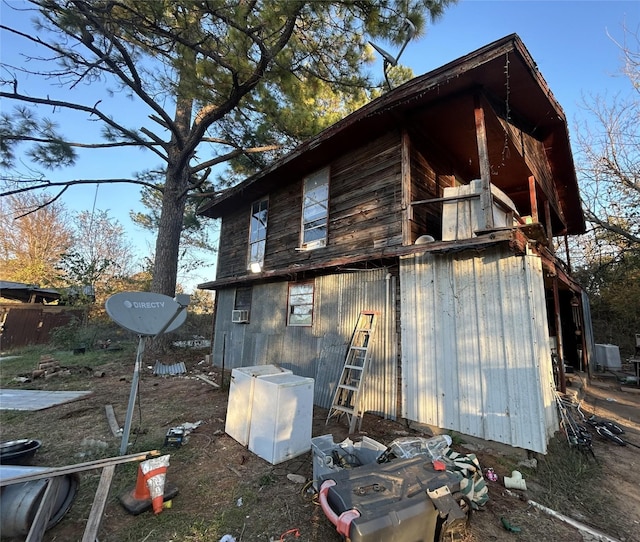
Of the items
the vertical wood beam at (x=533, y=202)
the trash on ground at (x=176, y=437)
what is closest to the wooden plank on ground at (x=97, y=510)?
the trash on ground at (x=176, y=437)

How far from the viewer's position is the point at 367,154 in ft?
20.2

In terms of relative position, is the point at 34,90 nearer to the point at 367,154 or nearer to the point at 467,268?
the point at 367,154

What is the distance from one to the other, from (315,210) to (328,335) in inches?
119

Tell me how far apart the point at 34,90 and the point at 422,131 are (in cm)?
1048

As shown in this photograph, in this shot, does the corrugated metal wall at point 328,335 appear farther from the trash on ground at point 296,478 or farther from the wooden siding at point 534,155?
the wooden siding at point 534,155

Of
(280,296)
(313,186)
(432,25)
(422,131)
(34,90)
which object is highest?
(432,25)

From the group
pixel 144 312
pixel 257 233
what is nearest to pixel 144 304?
pixel 144 312

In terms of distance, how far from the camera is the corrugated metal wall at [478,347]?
3.75m

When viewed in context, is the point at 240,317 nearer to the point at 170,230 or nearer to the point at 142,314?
the point at 170,230

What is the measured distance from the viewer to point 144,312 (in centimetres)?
406

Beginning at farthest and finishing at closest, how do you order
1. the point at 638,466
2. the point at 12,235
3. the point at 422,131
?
the point at 12,235
the point at 422,131
the point at 638,466

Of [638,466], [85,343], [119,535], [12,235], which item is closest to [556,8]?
[638,466]

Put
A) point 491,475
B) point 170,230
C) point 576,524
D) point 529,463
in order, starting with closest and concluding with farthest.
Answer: point 576,524
point 491,475
point 529,463
point 170,230

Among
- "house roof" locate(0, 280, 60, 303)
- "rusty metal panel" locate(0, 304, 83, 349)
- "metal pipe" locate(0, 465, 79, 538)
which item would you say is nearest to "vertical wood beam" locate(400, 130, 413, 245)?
"metal pipe" locate(0, 465, 79, 538)
